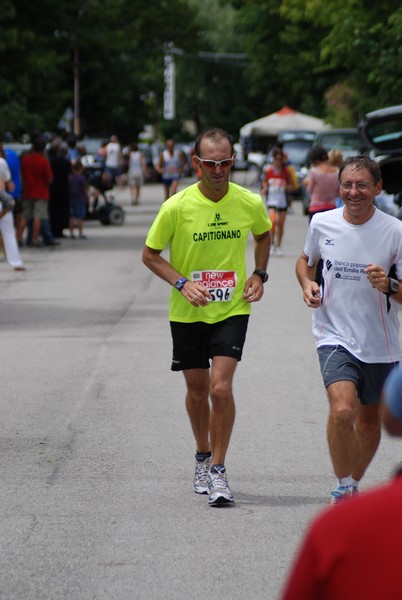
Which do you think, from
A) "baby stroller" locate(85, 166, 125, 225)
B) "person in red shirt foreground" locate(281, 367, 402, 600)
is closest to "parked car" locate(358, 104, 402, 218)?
"person in red shirt foreground" locate(281, 367, 402, 600)

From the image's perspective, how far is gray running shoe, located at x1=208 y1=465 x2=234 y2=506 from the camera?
260 inches

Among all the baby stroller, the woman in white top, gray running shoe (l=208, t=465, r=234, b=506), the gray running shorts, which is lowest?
the woman in white top

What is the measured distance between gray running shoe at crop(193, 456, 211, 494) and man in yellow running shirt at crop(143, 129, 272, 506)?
0.54ft

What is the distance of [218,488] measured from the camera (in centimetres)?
663

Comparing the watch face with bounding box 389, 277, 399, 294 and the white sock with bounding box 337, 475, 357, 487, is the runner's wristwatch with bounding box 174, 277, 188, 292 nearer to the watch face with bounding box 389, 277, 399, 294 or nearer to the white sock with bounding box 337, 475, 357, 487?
the watch face with bounding box 389, 277, 399, 294

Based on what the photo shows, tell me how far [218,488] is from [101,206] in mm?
25230

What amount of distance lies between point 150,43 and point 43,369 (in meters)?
50.9

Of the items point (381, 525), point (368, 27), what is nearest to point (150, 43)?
point (368, 27)

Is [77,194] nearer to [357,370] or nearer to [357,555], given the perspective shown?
[357,370]

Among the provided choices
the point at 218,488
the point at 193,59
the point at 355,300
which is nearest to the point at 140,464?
the point at 218,488

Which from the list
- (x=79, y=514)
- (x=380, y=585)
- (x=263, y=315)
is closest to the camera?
(x=380, y=585)

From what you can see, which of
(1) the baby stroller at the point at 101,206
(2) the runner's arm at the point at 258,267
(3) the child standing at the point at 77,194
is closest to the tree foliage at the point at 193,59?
(3) the child standing at the point at 77,194

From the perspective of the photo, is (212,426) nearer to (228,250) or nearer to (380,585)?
(228,250)

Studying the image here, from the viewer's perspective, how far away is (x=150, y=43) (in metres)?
60.7
